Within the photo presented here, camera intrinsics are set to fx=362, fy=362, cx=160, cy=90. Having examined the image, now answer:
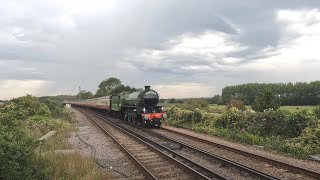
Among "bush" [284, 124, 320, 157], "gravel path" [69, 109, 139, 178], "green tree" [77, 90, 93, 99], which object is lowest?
"gravel path" [69, 109, 139, 178]

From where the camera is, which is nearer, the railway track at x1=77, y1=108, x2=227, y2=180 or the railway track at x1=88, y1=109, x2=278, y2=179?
the railway track at x1=88, y1=109, x2=278, y2=179

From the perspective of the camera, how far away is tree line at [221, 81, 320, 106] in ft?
337

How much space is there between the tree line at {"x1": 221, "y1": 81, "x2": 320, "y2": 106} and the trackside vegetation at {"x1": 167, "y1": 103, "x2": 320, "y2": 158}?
72255mm

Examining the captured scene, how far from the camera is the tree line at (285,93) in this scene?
337ft

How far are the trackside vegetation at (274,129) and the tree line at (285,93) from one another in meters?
72.3

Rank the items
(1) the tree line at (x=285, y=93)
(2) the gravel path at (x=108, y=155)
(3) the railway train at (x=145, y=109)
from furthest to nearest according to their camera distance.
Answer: (1) the tree line at (x=285, y=93)
(3) the railway train at (x=145, y=109)
(2) the gravel path at (x=108, y=155)

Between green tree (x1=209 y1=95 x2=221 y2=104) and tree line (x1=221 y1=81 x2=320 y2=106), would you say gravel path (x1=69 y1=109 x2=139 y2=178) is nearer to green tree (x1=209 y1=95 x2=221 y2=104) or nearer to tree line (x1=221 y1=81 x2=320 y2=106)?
tree line (x1=221 y1=81 x2=320 y2=106)

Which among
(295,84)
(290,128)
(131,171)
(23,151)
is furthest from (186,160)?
(295,84)

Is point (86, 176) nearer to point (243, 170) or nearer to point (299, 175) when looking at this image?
point (243, 170)

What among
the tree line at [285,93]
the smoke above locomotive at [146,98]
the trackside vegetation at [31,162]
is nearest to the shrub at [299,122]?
the trackside vegetation at [31,162]

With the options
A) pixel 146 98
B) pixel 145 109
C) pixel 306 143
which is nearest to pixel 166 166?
pixel 306 143

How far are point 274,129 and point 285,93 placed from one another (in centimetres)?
10292

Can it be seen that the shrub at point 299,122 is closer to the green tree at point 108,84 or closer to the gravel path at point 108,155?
the gravel path at point 108,155

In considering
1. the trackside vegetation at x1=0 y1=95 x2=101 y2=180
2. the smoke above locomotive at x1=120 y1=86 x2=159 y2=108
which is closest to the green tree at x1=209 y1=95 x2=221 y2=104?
the smoke above locomotive at x1=120 y1=86 x2=159 y2=108
